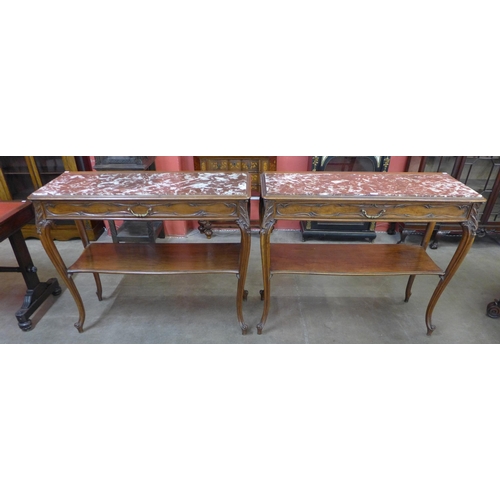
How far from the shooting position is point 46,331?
2270 mm

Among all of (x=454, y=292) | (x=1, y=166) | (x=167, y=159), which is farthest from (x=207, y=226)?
(x=454, y=292)

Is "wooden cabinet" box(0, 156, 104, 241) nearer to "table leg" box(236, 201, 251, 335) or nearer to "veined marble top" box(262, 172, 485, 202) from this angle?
"table leg" box(236, 201, 251, 335)

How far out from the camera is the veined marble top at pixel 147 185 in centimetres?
170

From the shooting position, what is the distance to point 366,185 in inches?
72.6

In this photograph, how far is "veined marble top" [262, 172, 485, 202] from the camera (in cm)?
170

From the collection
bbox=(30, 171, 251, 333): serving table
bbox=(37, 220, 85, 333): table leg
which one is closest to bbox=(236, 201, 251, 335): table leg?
bbox=(30, 171, 251, 333): serving table

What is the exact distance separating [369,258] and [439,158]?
5.56 ft

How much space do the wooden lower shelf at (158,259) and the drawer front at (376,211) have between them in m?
0.58

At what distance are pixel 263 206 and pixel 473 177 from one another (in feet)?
8.40

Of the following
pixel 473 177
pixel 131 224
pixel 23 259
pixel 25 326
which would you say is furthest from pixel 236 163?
pixel 473 177

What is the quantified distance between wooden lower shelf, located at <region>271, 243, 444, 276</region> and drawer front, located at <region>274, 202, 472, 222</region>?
0.43m

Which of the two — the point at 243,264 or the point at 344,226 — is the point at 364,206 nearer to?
the point at 243,264

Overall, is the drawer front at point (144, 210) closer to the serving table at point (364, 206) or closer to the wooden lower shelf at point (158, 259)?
the serving table at point (364, 206)
